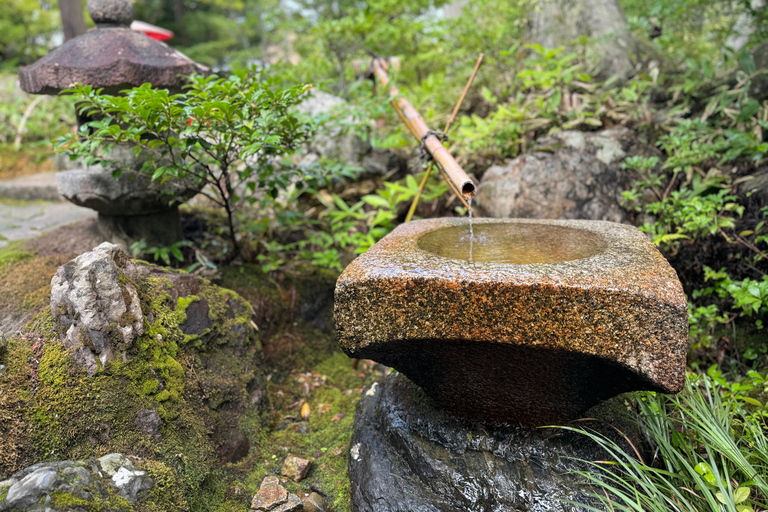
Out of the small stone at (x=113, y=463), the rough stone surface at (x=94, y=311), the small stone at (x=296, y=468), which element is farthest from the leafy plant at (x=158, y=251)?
the small stone at (x=296, y=468)

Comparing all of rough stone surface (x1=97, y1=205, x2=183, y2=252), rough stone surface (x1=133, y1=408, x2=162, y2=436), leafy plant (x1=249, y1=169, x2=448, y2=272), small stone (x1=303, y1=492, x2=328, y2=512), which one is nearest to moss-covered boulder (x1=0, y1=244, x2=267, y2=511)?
rough stone surface (x1=133, y1=408, x2=162, y2=436)

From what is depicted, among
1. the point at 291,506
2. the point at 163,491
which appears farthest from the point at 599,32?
the point at 163,491

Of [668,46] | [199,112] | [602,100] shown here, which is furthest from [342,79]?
[668,46]

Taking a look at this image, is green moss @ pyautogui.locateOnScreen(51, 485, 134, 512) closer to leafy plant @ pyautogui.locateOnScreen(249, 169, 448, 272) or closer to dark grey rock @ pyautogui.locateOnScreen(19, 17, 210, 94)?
leafy plant @ pyautogui.locateOnScreen(249, 169, 448, 272)

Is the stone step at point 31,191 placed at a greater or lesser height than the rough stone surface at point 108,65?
lesser

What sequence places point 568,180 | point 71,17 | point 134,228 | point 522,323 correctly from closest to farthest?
point 522,323, point 134,228, point 568,180, point 71,17

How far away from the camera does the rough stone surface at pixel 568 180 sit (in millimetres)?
3365

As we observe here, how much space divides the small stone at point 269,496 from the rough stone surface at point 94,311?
0.85 m

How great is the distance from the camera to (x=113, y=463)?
1688mm

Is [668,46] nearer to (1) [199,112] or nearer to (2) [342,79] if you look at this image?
(2) [342,79]

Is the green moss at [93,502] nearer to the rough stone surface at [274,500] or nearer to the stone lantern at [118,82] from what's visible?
the rough stone surface at [274,500]

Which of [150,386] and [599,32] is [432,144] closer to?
[150,386]

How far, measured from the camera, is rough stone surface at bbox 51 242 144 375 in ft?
6.05

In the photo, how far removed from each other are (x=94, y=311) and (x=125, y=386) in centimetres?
33
